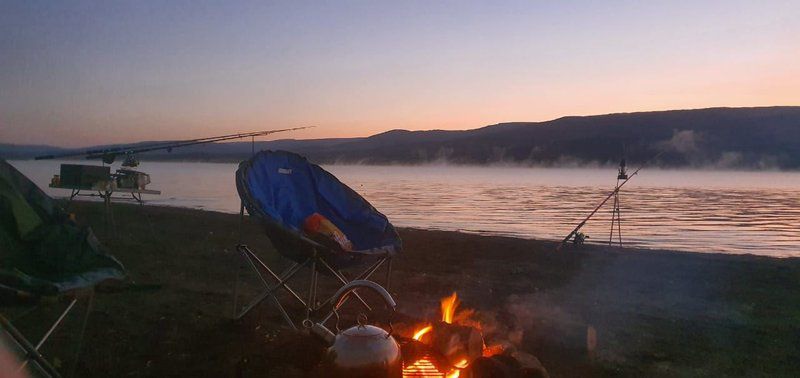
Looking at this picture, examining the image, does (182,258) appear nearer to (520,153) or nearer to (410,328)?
(410,328)

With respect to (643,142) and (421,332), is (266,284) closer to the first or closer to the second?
(421,332)

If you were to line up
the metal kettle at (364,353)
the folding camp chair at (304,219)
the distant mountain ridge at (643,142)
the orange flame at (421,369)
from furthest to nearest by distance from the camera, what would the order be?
1. the distant mountain ridge at (643,142)
2. the folding camp chair at (304,219)
3. the orange flame at (421,369)
4. the metal kettle at (364,353)

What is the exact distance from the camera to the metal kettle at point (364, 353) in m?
2.54

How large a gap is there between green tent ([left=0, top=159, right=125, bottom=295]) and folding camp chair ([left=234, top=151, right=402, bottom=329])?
1.21 meters

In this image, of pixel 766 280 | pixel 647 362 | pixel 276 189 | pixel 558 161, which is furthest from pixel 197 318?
pixel 558 161

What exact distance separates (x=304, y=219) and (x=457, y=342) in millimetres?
2010

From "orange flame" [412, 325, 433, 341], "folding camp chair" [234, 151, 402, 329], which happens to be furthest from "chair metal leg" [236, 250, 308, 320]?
"orange flame" [412, 325, 433, 341]

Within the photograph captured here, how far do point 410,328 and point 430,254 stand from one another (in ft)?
16.6

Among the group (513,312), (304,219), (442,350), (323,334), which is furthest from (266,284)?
(513,312)

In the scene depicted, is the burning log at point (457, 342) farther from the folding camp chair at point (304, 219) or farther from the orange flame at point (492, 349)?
the folding camp chair at point (304, 219)

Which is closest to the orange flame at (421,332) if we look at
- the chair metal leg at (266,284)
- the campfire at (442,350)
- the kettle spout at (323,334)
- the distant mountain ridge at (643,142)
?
the campfire at (442,350)

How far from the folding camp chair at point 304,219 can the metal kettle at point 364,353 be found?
1.62 m

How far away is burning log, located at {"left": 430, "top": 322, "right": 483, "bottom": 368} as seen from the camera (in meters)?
3.24

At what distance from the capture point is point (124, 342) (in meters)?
4.19
